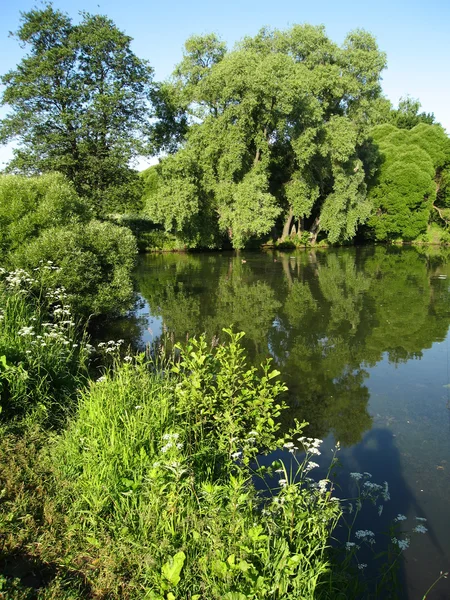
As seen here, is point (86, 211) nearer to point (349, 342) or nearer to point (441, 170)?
point (349, 342)

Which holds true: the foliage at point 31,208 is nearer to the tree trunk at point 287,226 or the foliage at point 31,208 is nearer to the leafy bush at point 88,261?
the leafy bush at point 88,261

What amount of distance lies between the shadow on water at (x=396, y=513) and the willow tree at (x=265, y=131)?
22518 mm

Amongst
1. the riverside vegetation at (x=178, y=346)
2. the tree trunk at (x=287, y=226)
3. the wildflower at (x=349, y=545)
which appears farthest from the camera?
the tree trunk at (x=287, y=226)

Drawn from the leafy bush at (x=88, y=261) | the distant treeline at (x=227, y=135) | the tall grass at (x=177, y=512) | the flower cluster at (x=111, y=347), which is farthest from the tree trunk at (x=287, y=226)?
the tall grass at (x=177, y=512)

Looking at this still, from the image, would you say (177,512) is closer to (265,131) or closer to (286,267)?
(286,267)

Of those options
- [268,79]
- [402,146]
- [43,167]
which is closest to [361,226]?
[402,146]

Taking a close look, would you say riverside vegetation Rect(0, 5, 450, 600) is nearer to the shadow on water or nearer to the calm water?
the shadow on water

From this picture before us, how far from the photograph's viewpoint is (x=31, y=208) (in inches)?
445

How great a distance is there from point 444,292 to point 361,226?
2368 cm

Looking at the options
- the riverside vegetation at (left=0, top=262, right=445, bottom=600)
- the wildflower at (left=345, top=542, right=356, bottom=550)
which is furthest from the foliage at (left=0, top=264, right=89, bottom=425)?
the wildflower at (left=345, top=542, right=356, bottom=550)

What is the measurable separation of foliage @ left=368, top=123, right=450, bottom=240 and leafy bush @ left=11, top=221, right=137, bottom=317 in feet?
101

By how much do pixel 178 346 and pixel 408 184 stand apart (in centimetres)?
3712

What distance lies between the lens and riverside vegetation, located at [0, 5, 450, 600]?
10.1ft

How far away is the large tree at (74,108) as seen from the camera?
23.3 m
